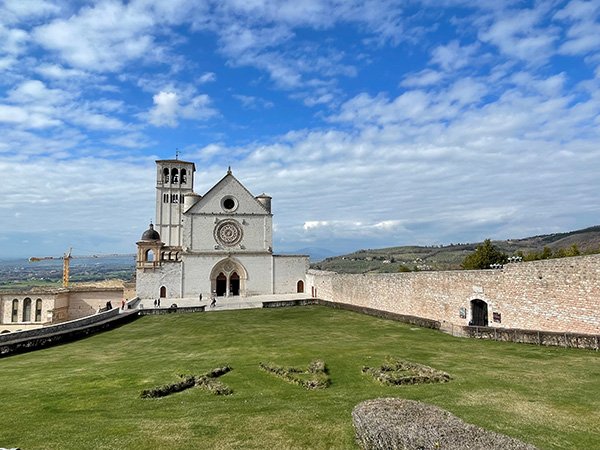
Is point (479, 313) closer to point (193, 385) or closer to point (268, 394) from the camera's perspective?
point (268, 394)

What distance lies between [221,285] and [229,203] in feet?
30.5

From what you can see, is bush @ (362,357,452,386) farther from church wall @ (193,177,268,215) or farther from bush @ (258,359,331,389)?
church wall @ (193,177,268,215)

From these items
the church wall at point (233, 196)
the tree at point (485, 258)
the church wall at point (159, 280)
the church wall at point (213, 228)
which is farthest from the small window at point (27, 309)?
the tree at point (485, 258)

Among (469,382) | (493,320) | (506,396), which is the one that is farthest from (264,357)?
(493,320)

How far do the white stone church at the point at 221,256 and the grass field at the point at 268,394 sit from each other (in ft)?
81.4

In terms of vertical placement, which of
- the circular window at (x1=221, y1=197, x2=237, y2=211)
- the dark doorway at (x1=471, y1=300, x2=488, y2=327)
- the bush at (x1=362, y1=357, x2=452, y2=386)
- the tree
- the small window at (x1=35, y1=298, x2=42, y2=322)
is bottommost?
the small window at (x1=35, y1=298, x2=42, y2=322)

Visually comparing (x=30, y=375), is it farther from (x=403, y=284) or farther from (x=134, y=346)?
(x=403, y=284)

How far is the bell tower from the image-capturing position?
53.1 metres

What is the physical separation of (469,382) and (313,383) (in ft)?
12.6

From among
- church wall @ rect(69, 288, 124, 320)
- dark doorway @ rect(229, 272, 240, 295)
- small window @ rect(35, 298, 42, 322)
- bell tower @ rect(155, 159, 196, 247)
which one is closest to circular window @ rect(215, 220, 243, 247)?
dark doorway @ rect(229, 272, 240, 295)

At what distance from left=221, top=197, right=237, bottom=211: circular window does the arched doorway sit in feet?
18.6

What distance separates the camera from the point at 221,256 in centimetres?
4412

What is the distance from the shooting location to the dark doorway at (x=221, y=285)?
44719 millimetres

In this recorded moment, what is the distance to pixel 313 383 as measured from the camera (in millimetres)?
9867
